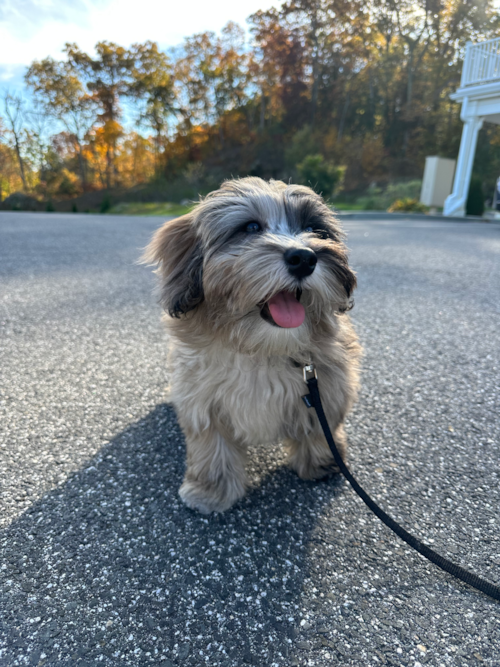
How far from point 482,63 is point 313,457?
18.5 meters

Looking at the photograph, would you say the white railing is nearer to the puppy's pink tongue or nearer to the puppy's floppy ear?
the puppy's floppy ear

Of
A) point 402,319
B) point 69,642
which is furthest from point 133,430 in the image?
point 402,319

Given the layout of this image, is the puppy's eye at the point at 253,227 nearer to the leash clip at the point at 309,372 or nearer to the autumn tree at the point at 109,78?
the leash clip at the point at 309,372

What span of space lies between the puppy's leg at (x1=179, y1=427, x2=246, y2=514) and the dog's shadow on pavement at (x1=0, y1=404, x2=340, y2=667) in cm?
6

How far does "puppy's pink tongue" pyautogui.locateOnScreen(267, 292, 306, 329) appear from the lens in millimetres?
1820

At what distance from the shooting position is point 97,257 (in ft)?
25.1

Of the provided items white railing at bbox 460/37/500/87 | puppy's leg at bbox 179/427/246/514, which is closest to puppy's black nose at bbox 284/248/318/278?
puppy's leg at bbox 179/427/246/514

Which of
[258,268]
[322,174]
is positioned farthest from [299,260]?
[322,174]

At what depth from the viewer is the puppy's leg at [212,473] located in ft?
6.80

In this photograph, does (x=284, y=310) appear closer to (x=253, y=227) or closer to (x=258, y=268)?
(x=258, y=268)

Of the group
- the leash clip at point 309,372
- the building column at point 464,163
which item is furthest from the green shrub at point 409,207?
the leash clip at point 309,372

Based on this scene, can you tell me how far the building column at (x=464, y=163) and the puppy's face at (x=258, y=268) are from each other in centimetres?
1670

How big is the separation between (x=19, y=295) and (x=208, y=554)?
14.7ft

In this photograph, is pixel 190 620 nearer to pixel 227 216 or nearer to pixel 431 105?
pixel 227 216
